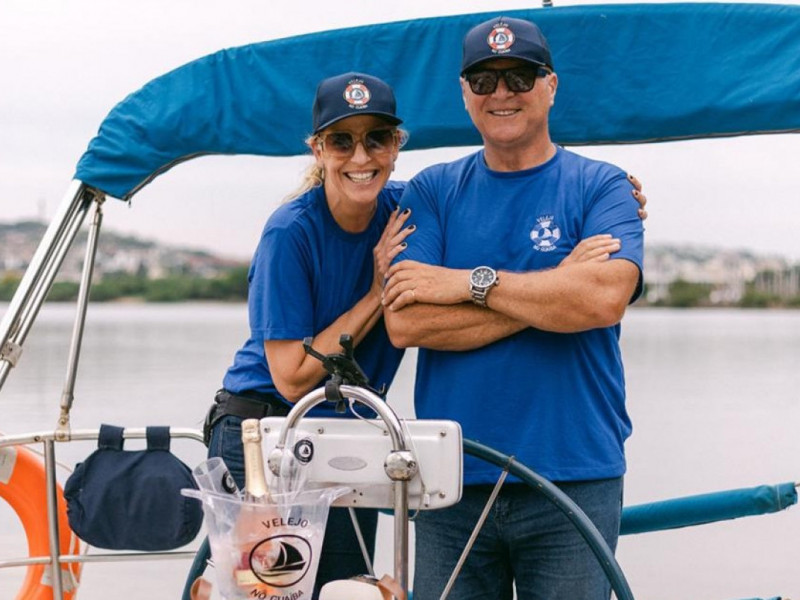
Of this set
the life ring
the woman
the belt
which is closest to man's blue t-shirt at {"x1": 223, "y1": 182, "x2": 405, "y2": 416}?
the woman

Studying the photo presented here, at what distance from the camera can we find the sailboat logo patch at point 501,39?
2.19 m

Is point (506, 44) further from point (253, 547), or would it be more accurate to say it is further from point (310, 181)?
point (253, 547)

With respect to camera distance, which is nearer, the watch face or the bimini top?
the watch face

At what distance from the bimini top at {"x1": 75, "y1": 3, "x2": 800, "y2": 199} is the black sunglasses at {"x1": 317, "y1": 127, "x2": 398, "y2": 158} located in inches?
29.8

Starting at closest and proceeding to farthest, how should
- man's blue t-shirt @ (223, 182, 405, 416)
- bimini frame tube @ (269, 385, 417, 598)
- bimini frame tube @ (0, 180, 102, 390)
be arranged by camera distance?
1. bimini frame tube @ (269, 385, 417, 598)
2. man's blue t-shirt @ (223, 182, 405, 416)
3. bimini frame tube @ (0, 180, 102, 390)

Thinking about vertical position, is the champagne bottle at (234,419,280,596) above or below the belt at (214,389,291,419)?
below

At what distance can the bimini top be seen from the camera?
9.21 ft

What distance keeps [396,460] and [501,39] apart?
818mm

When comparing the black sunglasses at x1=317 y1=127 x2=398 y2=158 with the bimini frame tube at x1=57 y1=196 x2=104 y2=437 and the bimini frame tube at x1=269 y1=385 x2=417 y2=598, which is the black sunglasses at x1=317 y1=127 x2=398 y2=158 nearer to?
the bimini frame tube at x1=269 y1=385 x2=417 y2=598

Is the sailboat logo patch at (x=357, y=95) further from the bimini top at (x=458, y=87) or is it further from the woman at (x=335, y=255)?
the bimini top at (x=458, y=87)

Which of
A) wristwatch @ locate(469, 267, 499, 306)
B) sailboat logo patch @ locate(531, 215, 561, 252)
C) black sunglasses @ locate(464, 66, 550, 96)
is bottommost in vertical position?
wristwatch @ locate(469, 267, 499, 306)

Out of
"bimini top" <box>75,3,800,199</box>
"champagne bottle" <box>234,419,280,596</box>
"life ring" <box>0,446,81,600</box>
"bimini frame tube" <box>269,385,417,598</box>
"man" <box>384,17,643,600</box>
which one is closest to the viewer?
"champagne bottle" <box>234,419,280,596</box>

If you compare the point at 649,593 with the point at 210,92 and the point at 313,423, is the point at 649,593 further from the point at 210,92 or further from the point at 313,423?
the point at 313,423

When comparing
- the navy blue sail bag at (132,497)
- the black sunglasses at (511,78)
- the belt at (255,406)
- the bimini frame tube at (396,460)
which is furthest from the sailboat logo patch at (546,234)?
the navy blue sail bag at (132,497)
